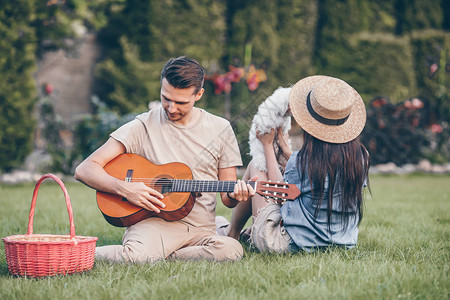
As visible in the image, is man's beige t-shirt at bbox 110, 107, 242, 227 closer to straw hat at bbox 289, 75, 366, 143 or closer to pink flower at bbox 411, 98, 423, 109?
straw hat at bbox 289, 75, 366, 143

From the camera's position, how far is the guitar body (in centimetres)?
314

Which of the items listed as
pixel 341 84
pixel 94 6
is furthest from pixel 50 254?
pixel 94 6

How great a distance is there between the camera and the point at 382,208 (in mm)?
5566

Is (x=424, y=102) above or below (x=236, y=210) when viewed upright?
above

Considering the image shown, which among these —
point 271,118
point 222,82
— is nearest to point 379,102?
point 222,82

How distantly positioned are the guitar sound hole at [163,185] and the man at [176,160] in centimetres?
8

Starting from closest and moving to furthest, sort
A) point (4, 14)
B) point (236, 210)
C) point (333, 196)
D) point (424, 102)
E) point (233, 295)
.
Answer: point (233, 295) < point (333, 196) < point (236, 210) < point (4, 14) < point (424, 102)

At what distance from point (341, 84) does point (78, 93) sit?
8.04 m

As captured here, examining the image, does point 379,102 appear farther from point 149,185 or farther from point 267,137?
point 149,185

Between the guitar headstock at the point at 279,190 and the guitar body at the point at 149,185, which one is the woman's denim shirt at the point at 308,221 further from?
the guitar body at the point at 149,185

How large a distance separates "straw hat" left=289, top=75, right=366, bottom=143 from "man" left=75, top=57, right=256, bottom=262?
22.8 inches

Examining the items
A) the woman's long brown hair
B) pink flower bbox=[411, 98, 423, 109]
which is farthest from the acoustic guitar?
pink flower bbox=[411, 98, 423, 109]

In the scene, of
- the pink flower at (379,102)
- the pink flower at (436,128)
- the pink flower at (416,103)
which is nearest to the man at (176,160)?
the pink flower at (379,102)

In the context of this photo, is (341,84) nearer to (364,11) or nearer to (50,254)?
(50,254)
